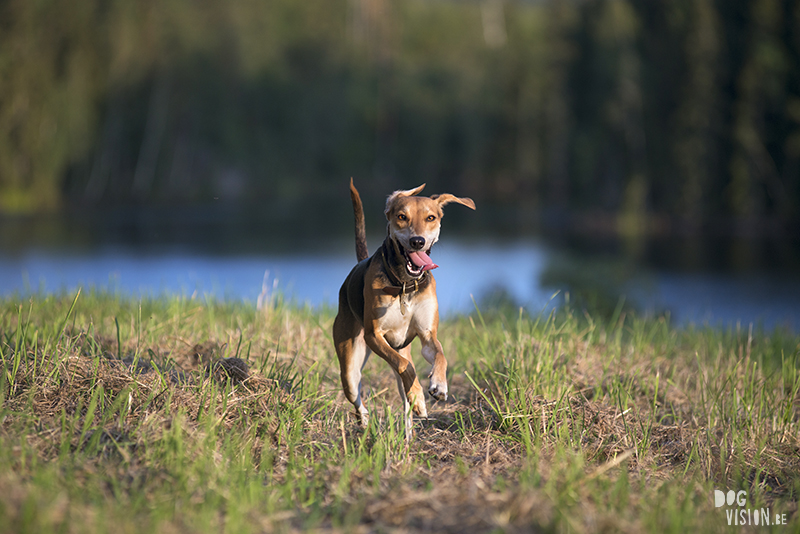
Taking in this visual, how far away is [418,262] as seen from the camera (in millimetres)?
3951

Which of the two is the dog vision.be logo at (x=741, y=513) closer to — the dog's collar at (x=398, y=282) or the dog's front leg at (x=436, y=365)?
the dog's front leg at (x=436, y=365)

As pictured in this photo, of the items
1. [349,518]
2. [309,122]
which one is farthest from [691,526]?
[309,122]

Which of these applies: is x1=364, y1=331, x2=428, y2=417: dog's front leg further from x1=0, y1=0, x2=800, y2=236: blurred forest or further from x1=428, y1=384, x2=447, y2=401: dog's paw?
x1=0, y1=0, x2=800, y2=236: blurred forest

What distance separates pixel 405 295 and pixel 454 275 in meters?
17.9

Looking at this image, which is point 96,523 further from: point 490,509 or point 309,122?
point 309,122

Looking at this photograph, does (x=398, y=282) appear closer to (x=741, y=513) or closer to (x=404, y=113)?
(x=741, y=513)

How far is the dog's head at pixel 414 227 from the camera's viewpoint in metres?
3.97

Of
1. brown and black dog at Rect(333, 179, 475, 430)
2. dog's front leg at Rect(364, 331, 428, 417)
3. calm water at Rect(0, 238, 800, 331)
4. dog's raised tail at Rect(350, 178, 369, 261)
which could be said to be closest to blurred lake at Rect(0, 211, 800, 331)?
calm water at Rect(0, 238, 800, 331)

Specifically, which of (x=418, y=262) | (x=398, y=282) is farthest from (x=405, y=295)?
(x=418, y=262)

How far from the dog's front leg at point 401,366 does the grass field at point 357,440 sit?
0.18 metres

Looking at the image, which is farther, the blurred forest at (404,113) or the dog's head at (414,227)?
the blurred forest at (404,113)

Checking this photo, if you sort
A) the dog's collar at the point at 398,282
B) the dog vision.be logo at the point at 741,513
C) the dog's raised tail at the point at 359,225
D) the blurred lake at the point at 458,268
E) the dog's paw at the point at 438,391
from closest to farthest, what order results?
the dog vision.be logo at the point at 741,513 → the dog's paw at the point at 438,391 → the dog's collar at the point at 398,282 → the dog's raised tail at the point at 359,225 → the blurred lake at the point at 458,268

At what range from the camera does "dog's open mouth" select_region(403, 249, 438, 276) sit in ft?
13.0

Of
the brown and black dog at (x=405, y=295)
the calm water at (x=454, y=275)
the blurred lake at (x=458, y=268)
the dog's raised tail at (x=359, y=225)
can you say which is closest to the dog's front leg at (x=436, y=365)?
the brown and black dog at (x=405, y=295)
